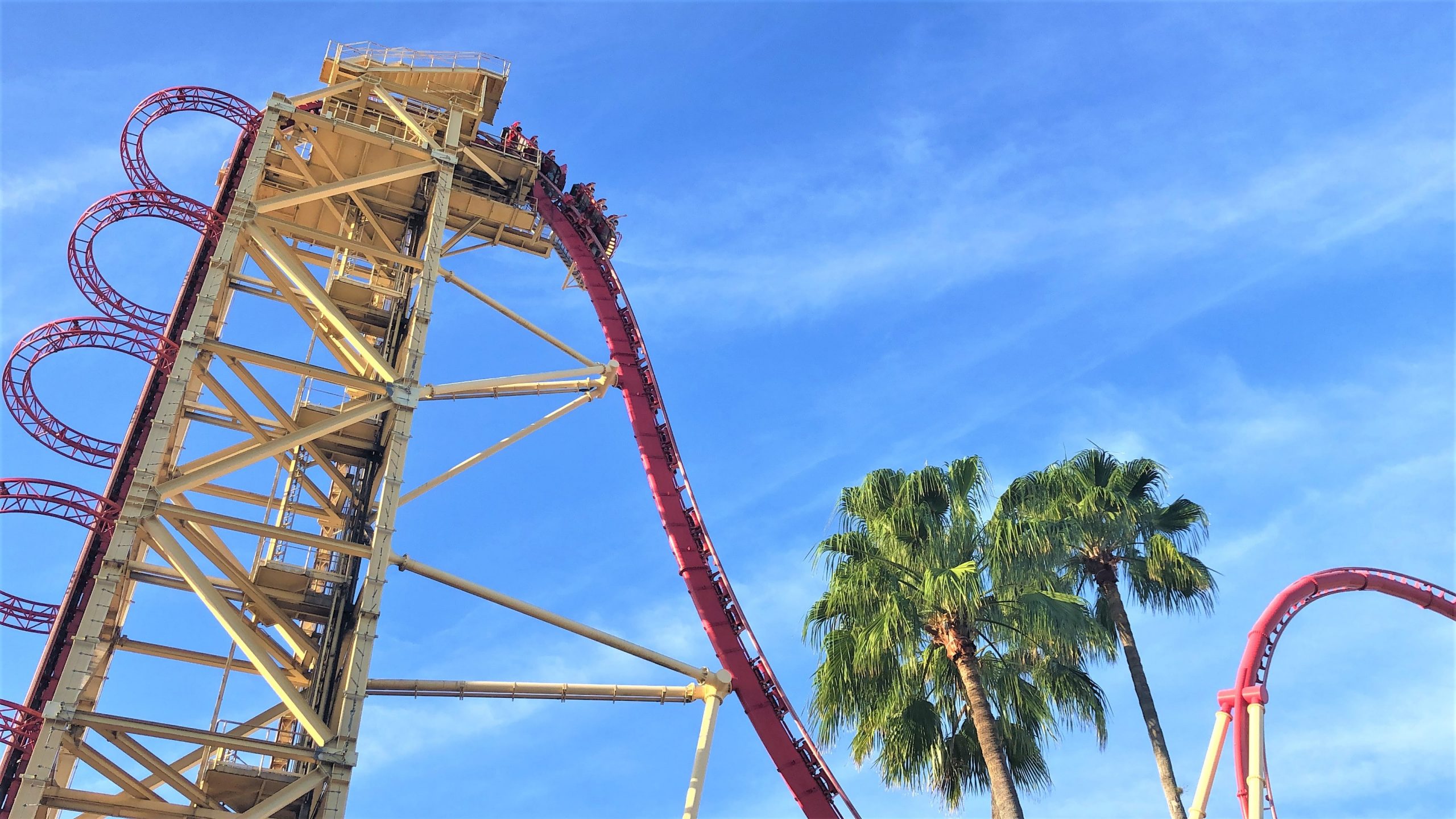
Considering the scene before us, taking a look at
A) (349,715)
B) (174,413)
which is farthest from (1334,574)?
(174,413)

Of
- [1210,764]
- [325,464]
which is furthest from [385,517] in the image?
[1210,764]

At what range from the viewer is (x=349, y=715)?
1855 centimetres

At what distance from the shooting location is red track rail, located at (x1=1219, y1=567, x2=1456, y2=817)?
24.1 m

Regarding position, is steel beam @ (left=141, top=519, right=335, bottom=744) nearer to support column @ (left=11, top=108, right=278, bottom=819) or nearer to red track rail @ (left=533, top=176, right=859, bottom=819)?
support column @ (left=11, top=108, right=278, bottom=819)

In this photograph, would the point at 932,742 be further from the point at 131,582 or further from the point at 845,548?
the point at 131,582

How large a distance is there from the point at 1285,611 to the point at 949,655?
7050 mm

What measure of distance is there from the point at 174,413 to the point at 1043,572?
14.4 m

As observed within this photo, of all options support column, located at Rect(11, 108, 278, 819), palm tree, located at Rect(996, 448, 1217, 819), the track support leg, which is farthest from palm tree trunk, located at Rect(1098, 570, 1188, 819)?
support column, located at Rect(11, 108, 278, 819)

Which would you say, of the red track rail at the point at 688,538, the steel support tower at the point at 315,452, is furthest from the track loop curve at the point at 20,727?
the red track rail at the point at 688,538

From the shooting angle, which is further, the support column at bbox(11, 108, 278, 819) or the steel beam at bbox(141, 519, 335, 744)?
the steel beam at bbox(141, 519, 335, 744)

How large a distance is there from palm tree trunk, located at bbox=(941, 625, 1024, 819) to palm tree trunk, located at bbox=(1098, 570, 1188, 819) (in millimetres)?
3264

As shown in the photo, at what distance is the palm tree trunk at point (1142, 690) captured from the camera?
81.4 ft

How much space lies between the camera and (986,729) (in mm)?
22531

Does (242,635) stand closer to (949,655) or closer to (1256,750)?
(949,655)
